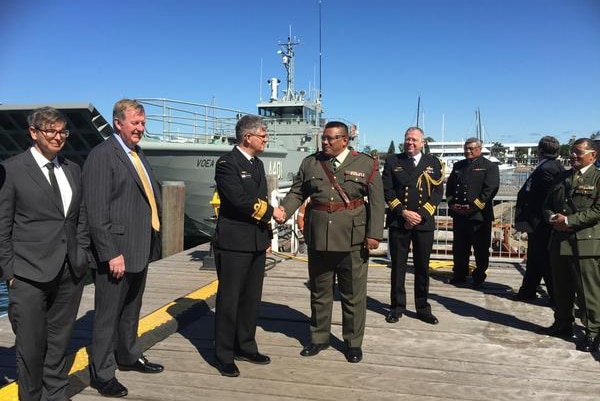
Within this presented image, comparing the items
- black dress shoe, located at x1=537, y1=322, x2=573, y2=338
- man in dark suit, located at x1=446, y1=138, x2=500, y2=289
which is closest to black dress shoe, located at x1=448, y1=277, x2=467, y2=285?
man in dark suit, located at x1=446, y1=138, x2=500, y2=289

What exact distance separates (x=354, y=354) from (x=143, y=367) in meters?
1.51

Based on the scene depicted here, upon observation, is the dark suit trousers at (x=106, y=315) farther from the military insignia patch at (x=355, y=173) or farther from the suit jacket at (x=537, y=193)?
the suit jacket at (x=537, y=193)

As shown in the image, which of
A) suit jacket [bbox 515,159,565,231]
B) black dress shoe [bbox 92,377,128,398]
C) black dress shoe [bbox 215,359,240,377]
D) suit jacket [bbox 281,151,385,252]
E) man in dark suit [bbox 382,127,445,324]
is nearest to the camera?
black dress shoe [bbox 92,377,128,398]

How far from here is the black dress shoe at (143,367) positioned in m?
3.23

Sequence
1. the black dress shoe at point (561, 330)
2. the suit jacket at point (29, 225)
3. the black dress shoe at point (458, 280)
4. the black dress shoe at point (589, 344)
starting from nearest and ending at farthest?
the suit jacket at point (29, 225) → the black dress shoe at point (589, 344) → the black dress shoe at point (561, 330) → the black dress shoe at point (458, 280)

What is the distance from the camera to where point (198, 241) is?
51.9 ft

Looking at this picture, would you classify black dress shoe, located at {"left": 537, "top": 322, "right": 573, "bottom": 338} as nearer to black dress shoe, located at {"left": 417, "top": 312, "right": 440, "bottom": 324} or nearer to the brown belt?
black dress shoe, located at {"left": 417, "top": 312, "right": 440, "bottom": 324}

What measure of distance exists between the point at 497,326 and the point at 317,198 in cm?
212

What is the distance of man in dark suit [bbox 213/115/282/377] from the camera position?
3.22m

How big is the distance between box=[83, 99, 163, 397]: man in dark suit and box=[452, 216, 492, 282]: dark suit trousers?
12.8 ft

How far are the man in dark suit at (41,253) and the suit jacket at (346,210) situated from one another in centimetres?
161

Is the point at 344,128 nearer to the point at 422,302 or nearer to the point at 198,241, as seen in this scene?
the point at 422,302

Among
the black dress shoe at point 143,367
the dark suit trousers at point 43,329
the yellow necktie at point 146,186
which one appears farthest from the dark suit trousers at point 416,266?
the dark suit trousers at point 43,329

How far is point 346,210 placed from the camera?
3586 mm
